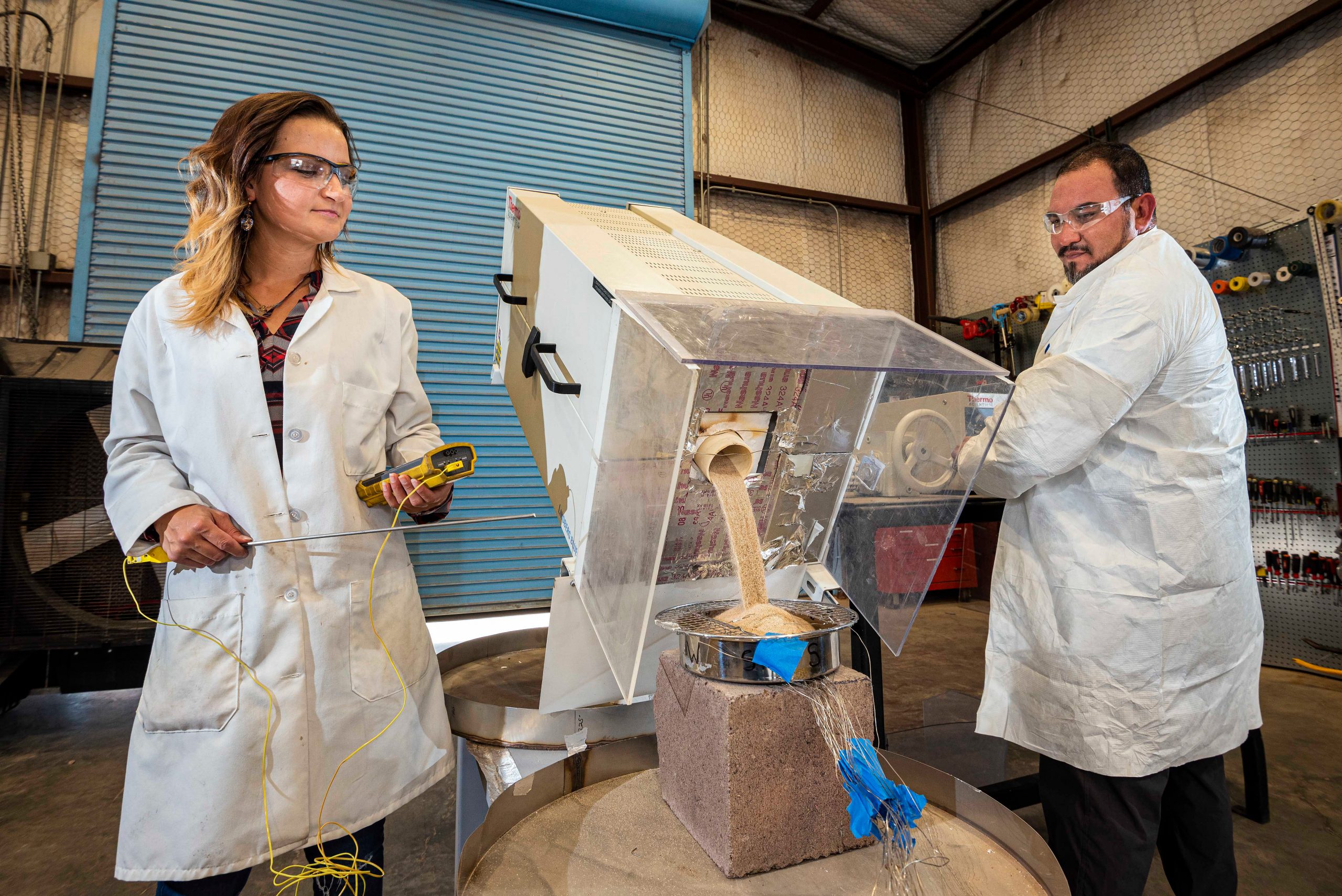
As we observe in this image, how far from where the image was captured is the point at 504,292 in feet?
4.96

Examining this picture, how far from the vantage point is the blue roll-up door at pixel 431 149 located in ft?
8.02

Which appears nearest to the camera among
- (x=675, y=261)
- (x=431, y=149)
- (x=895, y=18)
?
(x=675, y=261)

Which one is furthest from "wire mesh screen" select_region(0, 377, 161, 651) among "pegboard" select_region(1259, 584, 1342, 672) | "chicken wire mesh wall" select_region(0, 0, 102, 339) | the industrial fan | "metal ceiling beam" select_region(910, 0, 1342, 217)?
"metal ceiling beam" select_region(910, 0, 1342, 217)

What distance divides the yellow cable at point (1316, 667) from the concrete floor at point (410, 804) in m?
0.05

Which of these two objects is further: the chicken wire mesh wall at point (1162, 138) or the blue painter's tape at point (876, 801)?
the chicken wire mesh wall at point (1162, 138)

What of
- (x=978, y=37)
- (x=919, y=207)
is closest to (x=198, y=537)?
(x=919, y=207)

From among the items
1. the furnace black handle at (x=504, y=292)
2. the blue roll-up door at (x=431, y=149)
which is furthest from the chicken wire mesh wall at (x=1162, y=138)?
the furnace black handle at (x=504, y=292)

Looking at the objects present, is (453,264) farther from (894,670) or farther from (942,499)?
(894,670)

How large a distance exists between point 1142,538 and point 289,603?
4.82ft

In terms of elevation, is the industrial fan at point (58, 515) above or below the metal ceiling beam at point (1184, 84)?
below

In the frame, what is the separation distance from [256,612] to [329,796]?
0.29m

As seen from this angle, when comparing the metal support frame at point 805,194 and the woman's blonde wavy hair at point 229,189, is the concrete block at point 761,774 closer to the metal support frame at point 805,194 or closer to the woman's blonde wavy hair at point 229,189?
the woman's blonde wavy hair at point 229,189

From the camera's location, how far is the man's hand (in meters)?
0.91

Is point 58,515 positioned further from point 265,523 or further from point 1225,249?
point 1225,249
